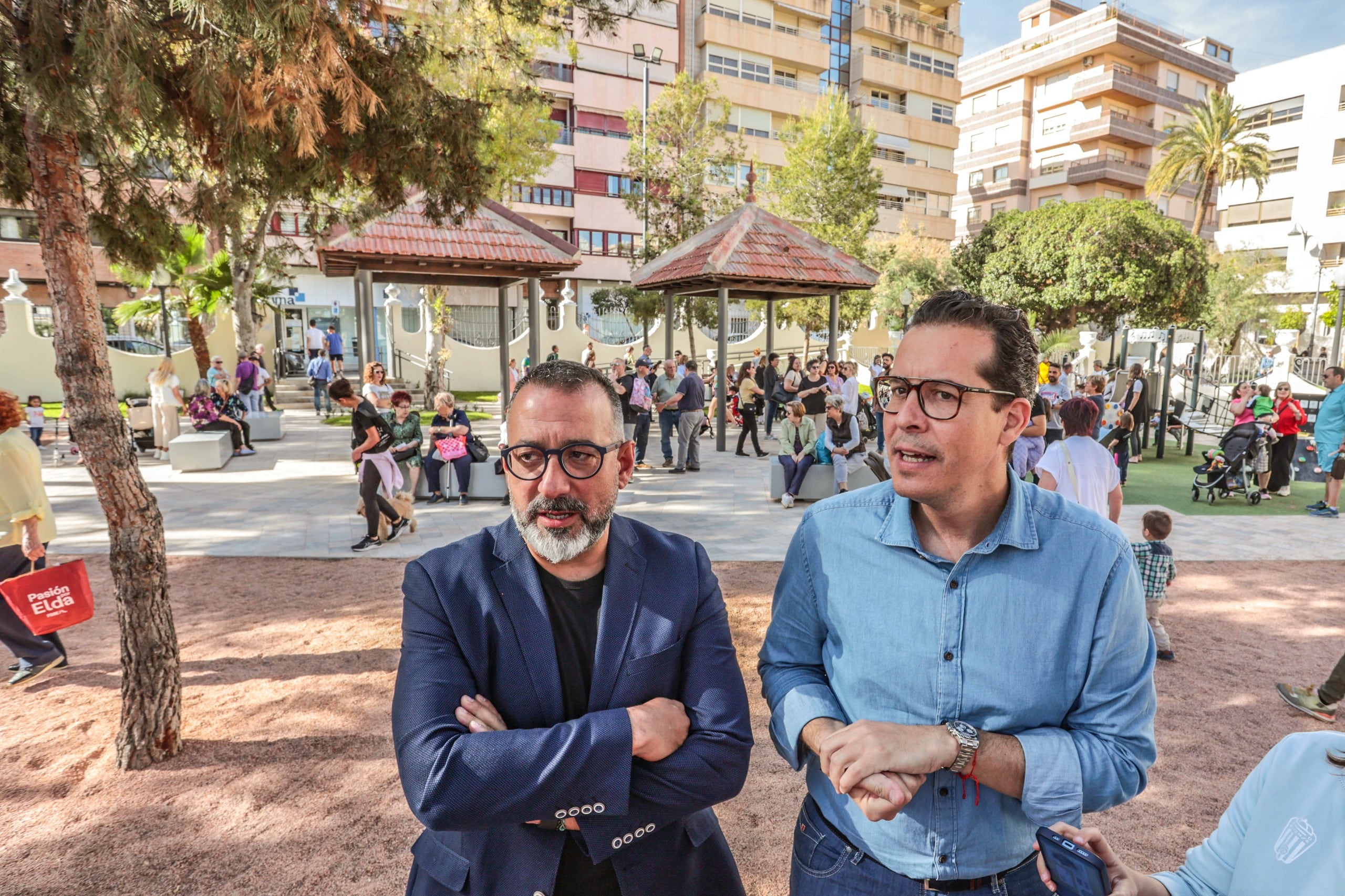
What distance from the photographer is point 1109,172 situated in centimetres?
4856

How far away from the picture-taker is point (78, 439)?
3.71m

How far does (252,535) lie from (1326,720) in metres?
9.75

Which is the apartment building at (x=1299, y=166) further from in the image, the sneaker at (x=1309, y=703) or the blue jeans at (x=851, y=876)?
the blue jeans at (x=851, y=876)

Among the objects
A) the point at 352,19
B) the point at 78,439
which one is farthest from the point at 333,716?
the point at 352,19

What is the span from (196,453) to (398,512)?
644cm

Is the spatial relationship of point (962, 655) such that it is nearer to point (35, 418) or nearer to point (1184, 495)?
point (1184, 495)

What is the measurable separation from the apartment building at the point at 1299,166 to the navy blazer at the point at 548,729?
54.6m

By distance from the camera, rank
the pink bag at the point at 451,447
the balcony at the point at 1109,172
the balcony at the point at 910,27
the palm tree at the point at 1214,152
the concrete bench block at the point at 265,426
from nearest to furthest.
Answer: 1. the pink bag at the point at 451,447
2. the concrete bench block at the point at 265,426
3. the palm tree at the point at 1214,152
4. the balcony at the point at 910,27
5. the balcony at the point at 1109,172

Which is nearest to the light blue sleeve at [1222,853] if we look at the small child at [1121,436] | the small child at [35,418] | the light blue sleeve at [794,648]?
the light blue sleeve at [794,648]

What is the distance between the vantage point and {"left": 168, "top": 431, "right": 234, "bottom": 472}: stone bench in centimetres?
1253

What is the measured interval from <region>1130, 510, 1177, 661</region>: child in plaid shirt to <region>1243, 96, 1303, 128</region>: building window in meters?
53.9

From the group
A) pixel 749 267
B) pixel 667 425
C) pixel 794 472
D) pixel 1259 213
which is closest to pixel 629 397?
pixel 667 425

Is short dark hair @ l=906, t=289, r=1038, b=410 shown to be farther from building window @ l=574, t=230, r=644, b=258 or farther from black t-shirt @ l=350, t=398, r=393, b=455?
building window @ l=574, t=230, r=644, b=258

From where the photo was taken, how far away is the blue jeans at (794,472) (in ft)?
34.9
